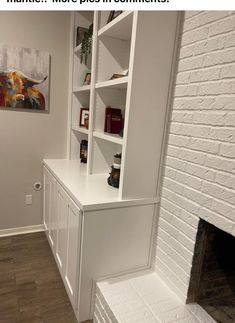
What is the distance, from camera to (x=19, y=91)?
2377 millimetres

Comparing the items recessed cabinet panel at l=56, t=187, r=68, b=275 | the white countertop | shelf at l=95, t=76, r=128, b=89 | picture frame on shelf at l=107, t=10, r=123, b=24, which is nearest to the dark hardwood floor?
recessed cabinet panel at l=56, t=187, r=68, b=275

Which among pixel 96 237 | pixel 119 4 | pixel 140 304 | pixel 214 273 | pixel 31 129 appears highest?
pixel 119 4

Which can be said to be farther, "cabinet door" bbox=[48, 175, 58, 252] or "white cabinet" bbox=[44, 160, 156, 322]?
"cabinet door" bbox=[48, 175, 58, 252]

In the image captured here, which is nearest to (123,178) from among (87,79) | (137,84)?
(137,84)

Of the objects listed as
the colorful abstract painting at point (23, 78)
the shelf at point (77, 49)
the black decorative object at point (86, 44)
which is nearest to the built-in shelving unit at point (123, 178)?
the black decorative object at point (86, 44)

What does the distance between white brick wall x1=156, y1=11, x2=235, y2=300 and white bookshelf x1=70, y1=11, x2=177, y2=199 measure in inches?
3.8

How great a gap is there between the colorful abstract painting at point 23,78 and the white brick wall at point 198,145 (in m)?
1.52

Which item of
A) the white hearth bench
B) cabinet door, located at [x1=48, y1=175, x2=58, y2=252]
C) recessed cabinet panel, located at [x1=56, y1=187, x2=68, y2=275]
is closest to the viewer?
the white hearth bench

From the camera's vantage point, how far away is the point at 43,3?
87.6 inches

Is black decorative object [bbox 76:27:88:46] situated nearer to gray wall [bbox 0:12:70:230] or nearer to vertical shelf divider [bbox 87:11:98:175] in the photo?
gray wall [bbox 0:12:70:230]

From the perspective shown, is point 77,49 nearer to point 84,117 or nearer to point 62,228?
point 84,117

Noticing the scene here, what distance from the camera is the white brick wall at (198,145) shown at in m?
1.21

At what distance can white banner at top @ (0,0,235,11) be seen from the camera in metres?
1.29

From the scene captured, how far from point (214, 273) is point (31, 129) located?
2157 mm
